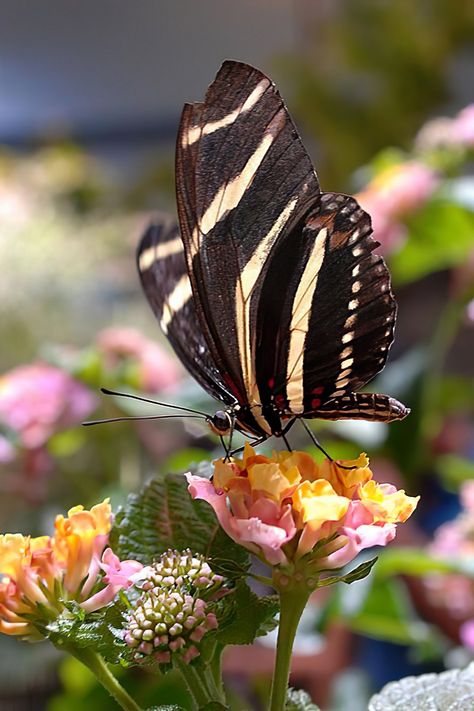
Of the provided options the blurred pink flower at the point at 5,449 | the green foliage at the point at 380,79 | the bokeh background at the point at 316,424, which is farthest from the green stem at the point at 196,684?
the green foliage at the point at 380,79

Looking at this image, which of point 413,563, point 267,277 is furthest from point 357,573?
point 413,563

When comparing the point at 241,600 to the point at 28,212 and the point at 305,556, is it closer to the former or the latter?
the point at 305,556

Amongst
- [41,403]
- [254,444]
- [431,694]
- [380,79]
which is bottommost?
[431,694]

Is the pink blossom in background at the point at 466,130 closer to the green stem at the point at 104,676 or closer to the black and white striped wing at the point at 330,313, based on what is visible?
the black and white striped wing at the point at 330,313

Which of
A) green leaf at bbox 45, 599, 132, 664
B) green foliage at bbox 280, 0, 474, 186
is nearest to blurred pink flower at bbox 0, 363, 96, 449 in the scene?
green leaf at bbox 45, 599, 132, 664

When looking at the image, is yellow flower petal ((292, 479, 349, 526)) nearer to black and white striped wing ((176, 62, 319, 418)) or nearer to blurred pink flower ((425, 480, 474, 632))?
black and white striped wing ((176, 62, 319, 418))

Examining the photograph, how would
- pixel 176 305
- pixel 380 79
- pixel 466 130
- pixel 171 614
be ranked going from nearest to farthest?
1. pixel 171 614
2. pixel 176 305
3. pixel 466 130
4. pixel 380 79

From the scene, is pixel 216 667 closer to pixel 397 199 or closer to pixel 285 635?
pixel 285 635

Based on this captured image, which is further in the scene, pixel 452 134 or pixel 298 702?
pixel 452 134

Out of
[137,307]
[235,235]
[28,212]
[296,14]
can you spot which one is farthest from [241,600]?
[296,14]
